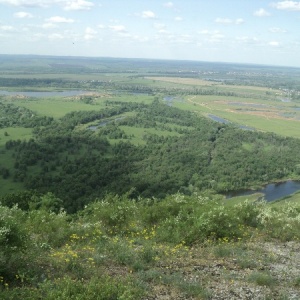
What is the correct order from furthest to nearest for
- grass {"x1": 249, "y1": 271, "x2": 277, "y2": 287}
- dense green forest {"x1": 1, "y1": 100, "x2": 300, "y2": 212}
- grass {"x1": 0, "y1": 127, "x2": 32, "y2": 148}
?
grass {"x1": 0, "y1": 127, "x2": 32, "y2": 148}
dense green forest {"x1": 1, "y1": 100, "x2": 300, "y2": 212}
grass {"x1": 249, "y1": 271, "x2": 277, "y2": 287}

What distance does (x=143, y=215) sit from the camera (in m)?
14.0

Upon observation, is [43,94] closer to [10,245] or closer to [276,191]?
[276,191]

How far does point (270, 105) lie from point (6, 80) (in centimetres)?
12527

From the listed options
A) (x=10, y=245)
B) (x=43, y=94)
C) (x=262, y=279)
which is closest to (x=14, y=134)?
(x=43, y=94)

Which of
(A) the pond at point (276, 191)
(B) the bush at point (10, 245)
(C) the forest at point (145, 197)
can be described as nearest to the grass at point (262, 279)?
(C) the forest at point (145, 197)

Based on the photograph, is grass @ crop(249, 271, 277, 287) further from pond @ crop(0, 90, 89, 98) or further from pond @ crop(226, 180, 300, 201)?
pond @ crop(0, 90, 89, 98)

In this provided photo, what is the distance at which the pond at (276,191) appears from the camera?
4906cm

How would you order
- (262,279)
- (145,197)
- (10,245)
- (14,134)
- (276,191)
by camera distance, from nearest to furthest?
1. (10,245)
2. (262,279)
3. (145,197)
4. (276,191)
5. (14,134)

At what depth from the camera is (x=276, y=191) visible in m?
51.6

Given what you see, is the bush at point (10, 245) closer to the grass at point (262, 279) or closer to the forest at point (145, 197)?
the forest at point (145, 197)

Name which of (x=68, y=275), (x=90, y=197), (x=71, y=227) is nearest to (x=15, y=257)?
(x=68, y=275)

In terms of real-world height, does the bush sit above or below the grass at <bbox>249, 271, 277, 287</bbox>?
above

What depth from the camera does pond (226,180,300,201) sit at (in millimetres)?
49062

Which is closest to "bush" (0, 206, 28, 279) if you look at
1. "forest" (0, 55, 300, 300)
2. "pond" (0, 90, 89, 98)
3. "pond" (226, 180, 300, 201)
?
"forest" (0, 55, 300, 300)
